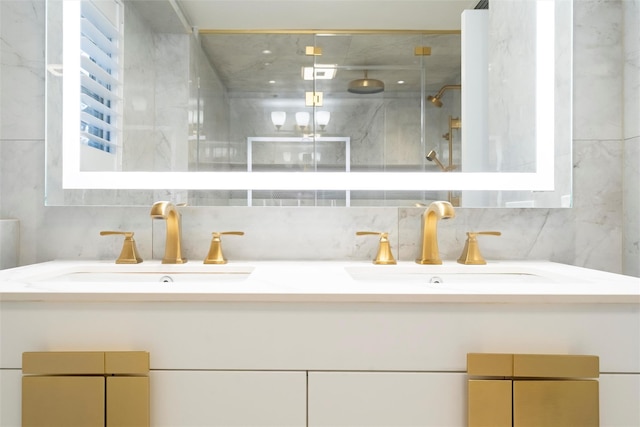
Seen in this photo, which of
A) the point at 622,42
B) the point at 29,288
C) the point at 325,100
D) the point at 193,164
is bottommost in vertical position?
the point at 29,288

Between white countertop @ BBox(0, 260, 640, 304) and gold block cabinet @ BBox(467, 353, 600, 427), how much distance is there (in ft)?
0.33

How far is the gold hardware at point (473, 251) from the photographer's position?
3.69 ft

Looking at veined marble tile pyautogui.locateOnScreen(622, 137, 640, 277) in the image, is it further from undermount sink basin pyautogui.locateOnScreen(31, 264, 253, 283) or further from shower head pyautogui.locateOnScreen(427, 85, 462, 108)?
undermount sink basin pyautogui.locateOnScreen(31, 264, 253, 283)

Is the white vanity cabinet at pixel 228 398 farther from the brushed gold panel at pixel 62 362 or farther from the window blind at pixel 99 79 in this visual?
the window blind at pixel 99 79

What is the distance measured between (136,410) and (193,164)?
67 cm

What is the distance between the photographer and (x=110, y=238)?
1216mm

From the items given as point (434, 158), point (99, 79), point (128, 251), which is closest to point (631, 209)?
point (434, 158)

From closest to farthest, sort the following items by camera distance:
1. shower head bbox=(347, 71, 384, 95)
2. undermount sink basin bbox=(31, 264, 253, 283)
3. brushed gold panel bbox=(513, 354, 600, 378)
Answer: brushed gold panel bbox=(513, 354, 600, 378)
undermount sink basin bbox=(31, 264, 253, 283)
shower head bbox=(347, 71, 384, 95)

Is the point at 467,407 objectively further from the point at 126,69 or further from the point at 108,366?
the point at 126,69

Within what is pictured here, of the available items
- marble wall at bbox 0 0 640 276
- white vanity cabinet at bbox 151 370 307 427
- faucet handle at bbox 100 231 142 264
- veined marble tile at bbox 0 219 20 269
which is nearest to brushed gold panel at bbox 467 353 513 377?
white vanity cabinet at bbox 151 370 307 427

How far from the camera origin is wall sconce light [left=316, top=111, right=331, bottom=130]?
1.18 meters

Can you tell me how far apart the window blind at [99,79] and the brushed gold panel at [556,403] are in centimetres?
115

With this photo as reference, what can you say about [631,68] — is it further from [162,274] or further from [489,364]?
[162,274]

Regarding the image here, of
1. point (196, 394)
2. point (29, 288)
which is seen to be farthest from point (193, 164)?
point (196, 394)
